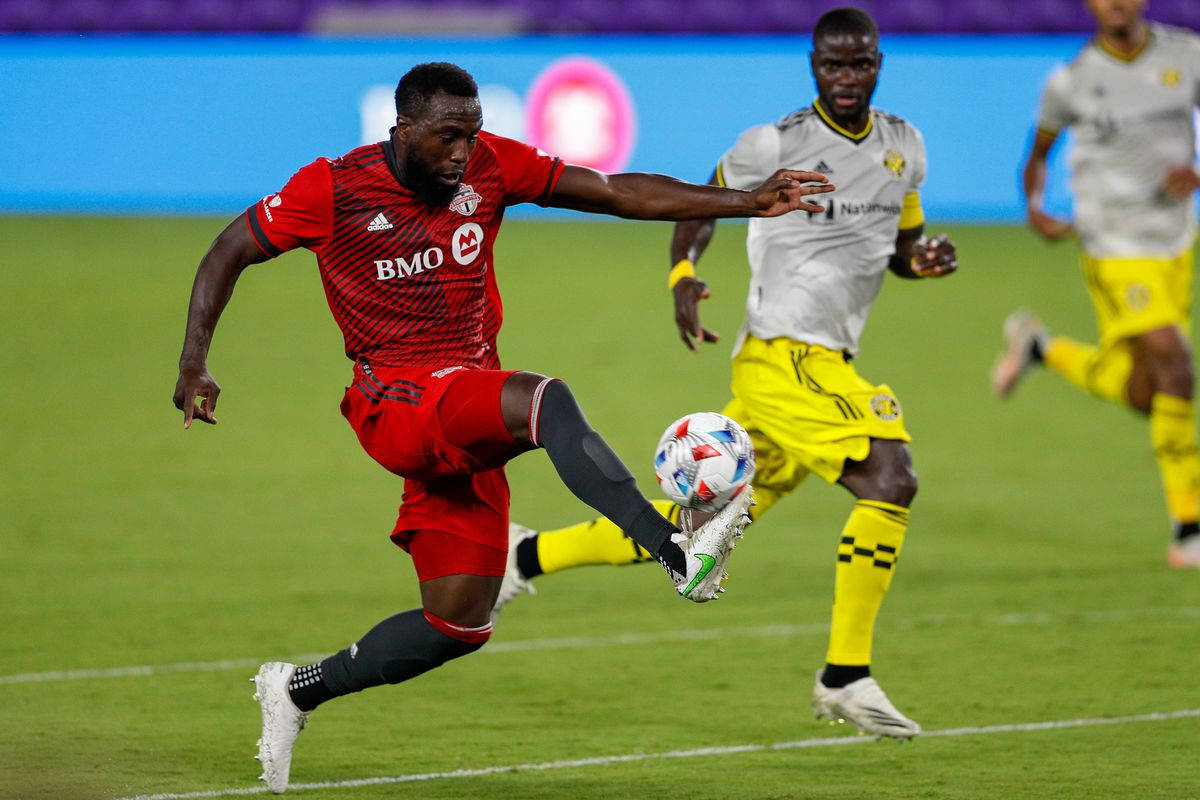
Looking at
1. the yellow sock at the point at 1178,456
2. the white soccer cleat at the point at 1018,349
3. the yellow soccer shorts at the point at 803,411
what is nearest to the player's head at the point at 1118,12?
the yellow sock at the point at 1178,456

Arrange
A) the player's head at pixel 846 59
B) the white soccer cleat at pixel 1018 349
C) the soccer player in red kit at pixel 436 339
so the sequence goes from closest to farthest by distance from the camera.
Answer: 1. the soccer player in red kit at pixel 436 339
2. the player's head at pixel 846 59
3. the white soccer cleat at pixel 1018 349

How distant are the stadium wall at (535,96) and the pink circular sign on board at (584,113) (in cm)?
1

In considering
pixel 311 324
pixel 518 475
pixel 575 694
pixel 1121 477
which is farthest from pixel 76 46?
pixel 575 694

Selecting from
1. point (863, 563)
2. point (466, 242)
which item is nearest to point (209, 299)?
point (466, 242)

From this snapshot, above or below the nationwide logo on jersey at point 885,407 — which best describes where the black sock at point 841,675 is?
below

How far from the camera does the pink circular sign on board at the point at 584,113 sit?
18375 mm

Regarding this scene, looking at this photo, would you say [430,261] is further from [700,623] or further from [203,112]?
[203,112]

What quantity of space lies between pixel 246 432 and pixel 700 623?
16.1ft

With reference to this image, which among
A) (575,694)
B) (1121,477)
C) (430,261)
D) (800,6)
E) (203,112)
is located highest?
(800,6)

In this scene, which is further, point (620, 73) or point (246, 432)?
point (620, 73)

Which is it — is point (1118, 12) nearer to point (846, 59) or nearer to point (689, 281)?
point (846, 59)

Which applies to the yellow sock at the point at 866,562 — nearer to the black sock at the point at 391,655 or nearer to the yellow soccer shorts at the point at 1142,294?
the black sock at the point at 391,655

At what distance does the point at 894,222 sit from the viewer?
21.7 feet

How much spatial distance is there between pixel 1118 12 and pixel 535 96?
9752 millimetres
